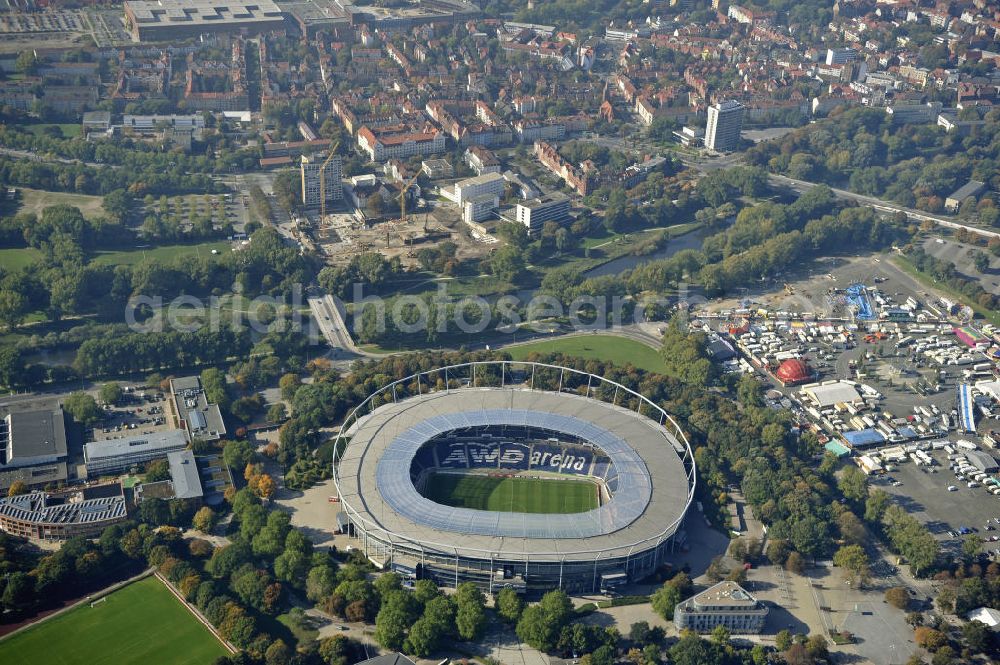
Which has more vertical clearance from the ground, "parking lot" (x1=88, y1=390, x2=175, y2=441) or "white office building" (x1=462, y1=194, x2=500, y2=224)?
"white office building" (x1=462, y1=194, x2=500, y2=224)

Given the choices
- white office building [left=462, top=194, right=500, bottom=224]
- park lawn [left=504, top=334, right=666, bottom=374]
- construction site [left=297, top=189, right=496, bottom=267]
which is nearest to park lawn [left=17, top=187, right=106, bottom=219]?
construction site [left=297, top=189, right=496, bottom=267]

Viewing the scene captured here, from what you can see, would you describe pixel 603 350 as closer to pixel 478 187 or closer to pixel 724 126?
pixel 478 187

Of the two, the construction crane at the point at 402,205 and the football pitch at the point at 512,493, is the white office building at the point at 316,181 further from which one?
the football pitch at the point at 512,493

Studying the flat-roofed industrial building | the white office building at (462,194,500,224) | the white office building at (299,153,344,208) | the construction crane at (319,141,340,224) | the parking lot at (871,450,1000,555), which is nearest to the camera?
the parking lot at (871,450,1000,555)

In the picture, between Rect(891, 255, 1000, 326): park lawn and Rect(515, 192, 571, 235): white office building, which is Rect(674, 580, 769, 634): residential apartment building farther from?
Rect(515, 192, 571, 235): white office building

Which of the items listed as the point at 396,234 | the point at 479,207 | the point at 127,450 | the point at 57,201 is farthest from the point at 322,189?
the point at 127,450

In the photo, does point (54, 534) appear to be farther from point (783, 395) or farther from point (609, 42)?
point (609, 42)
